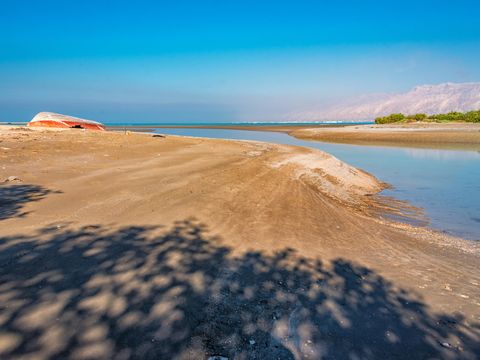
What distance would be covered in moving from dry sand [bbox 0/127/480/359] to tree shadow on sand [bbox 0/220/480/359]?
0.01m

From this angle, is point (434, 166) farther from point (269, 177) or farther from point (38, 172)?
point (38, 172)

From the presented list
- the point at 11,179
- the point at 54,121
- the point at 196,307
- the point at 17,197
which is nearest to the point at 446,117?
the point at 54,121

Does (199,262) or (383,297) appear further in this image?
(199,262)

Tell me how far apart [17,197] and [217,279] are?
508 centimetres

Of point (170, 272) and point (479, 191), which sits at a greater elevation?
point (170, 272)

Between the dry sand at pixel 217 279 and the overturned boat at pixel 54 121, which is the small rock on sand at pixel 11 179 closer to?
the dry sand at pixel 217 279

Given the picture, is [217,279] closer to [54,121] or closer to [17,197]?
[17,197]

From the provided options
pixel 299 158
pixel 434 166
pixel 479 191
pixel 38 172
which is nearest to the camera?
pixel 38 172

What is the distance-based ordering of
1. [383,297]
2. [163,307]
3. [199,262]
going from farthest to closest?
[199,262]
[383,297]
[163,307]

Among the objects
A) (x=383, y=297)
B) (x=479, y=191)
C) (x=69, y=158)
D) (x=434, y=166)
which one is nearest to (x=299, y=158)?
(x=479, y=191)

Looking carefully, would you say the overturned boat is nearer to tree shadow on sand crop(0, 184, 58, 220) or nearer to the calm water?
tree shadow on sand crop(0, 184, 58, 220)

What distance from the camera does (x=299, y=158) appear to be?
16438 mm

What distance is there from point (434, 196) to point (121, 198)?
10.6 metres

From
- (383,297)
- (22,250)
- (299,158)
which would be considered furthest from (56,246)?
(299,158)
